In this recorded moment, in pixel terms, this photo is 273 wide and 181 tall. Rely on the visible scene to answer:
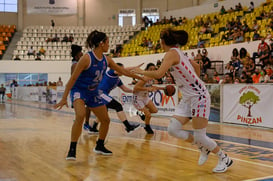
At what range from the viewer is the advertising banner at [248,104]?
9.97 m

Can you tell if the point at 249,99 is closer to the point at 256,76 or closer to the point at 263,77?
the point at 263,77

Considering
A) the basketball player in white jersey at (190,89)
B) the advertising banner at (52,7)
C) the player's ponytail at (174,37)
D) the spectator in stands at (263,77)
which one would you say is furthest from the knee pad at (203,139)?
the advertising banner at (52,7)

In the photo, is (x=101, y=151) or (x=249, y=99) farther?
(x=249, y=99)

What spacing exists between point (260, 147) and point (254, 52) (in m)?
8.38

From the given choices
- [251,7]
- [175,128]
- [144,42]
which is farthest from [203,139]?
[144,42]

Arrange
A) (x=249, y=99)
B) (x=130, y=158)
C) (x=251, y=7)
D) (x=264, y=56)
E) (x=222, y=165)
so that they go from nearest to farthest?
(x=222, y=165), (x=130, y=158), (x=249, y=99), (x=264, y=56), (x=251, y=7)

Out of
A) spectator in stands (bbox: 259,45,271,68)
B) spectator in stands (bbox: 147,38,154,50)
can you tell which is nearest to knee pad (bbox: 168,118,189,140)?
spectator in stands (bbox: 259,45,271,68)

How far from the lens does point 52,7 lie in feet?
111

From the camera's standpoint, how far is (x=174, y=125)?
486 cm

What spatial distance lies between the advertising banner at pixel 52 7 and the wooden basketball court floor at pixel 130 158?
26.2m

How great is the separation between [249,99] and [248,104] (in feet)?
0.47

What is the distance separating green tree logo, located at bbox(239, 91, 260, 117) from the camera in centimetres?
1029

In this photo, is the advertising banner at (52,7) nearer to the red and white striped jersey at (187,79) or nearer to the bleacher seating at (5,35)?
the bleacher seating at (5,35)

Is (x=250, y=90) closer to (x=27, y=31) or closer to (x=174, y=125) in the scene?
(x=174, y=125)
